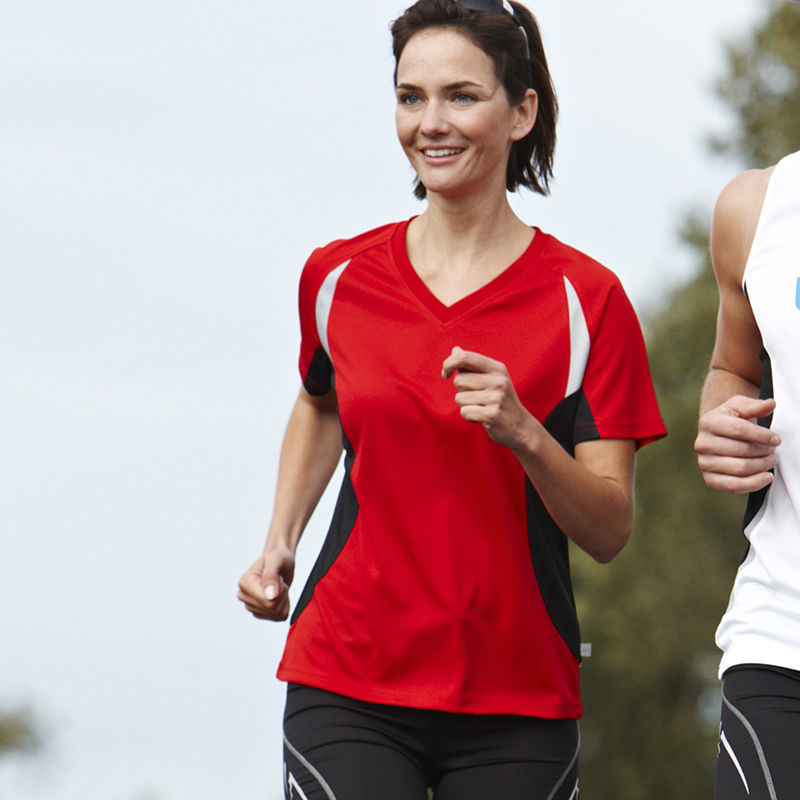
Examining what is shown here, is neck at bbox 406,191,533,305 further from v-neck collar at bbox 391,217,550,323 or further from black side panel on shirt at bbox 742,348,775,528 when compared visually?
black side panel on shirt at bbox 742,348,775,528

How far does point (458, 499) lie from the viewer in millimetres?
3814

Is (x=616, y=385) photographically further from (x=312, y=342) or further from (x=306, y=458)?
(x=306, y=458)

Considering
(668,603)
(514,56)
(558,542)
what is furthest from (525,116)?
(668,603)

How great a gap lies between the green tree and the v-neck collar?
18.4m

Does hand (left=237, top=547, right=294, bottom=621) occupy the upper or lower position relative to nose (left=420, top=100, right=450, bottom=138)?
lower

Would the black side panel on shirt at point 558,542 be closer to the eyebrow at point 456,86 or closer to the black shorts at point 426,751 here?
the black shorts at point 426,751

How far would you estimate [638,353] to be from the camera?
4074 mm

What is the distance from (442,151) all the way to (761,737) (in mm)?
1668

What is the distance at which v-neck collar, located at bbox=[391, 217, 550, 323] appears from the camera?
4.02 meters

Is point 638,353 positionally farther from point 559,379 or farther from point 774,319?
point 774,319

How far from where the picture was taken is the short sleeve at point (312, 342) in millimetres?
4273

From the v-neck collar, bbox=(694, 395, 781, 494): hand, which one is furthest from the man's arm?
the v-neck collar

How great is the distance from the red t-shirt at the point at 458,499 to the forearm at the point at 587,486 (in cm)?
5

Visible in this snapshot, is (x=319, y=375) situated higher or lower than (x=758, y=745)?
higher
